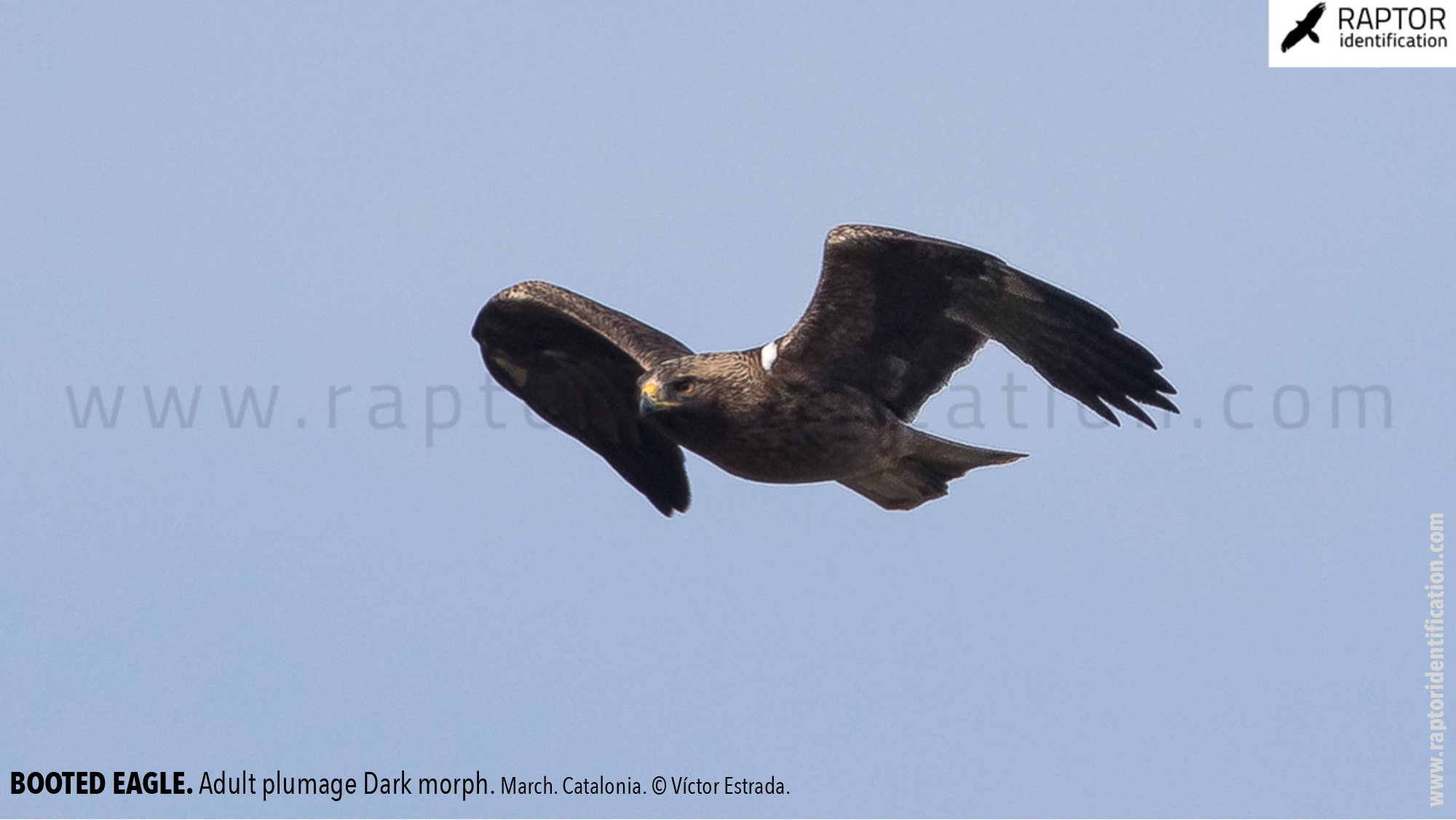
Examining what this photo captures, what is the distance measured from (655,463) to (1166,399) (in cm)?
355

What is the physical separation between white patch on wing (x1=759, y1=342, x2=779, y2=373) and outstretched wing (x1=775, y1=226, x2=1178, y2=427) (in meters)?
0.03

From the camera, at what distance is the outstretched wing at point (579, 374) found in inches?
474

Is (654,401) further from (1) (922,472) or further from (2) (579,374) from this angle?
(2) (579,374)

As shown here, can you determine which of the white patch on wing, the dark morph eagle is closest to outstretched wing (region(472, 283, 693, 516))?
the dark morph eagle

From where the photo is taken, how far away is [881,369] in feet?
35.3

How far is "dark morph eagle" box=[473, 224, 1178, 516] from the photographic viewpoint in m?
10.2

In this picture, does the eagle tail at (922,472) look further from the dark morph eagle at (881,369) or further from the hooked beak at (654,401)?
the hooked beak at (654,401)

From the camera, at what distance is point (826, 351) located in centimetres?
1062

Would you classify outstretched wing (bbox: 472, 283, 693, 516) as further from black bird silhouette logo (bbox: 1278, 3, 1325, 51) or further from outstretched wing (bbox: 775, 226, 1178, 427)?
black bird silhouette logo (bbox: 1278, 3, 1325, 51)

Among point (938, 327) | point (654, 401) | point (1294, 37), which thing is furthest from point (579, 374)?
point (1294, 37)

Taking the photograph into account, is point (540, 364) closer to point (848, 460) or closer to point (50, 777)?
point (848, 460)

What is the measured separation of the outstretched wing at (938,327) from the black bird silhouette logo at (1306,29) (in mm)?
4329

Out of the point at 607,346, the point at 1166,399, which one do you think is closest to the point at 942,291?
the point at 1166,399

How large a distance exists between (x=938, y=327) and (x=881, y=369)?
399 millimetres
